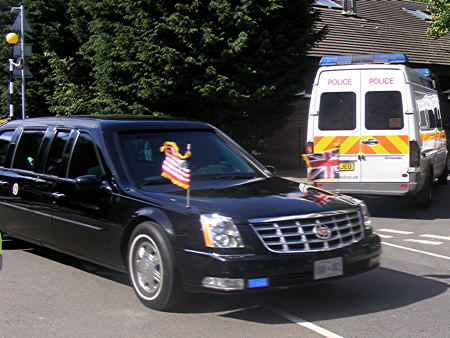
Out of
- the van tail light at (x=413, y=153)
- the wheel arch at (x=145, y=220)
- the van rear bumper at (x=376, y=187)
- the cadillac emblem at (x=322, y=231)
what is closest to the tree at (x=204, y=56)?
the van rear bumper at (x=376, y=187)

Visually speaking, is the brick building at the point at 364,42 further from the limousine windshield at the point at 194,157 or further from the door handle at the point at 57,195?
the door handle at the point at 57,195

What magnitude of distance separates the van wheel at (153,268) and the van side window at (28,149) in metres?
2.22

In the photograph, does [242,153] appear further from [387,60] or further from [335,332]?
[387,60]

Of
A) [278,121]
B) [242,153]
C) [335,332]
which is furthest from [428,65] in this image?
[335,332]

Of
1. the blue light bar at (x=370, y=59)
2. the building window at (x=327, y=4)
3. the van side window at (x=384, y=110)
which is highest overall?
the building window at (x=327, y=4)

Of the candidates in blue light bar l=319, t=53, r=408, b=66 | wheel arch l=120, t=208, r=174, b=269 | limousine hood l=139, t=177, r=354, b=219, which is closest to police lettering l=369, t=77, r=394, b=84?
blue light bar l=319, t=53, r=408, b=66

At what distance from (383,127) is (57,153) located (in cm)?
628

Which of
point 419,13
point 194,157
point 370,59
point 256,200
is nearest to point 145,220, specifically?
point 256,200

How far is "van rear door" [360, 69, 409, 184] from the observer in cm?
1049

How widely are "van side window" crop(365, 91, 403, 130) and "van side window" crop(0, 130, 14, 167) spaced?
620 cm

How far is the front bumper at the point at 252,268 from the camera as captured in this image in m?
4.50

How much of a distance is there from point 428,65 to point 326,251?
2330cm

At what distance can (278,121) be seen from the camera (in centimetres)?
1708

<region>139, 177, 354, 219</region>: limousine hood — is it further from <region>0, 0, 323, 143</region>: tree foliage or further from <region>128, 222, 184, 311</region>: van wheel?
<region>0, 0, 323, 143</region>: tree foliage
